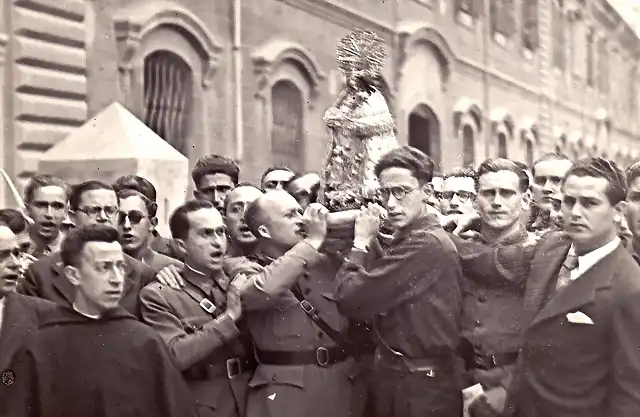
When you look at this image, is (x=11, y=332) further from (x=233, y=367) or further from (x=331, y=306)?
(x=331, y=306)

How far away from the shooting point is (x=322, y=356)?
3271 millimetres

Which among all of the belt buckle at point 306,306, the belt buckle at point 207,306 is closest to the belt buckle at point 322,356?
the belt buckle at point 306,306

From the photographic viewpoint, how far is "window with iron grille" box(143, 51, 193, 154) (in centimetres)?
471

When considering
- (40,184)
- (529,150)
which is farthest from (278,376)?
(529,150)

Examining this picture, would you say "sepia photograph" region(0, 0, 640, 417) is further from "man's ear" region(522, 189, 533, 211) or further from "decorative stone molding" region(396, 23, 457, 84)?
"decorative stone molding" region(396, 23, 457, 84)

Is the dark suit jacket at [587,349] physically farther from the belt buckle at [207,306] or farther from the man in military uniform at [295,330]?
the belt buckle at [207,306]

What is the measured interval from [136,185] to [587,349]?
196 cm

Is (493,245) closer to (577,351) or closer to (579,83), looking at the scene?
(577,351)

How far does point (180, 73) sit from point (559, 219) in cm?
242

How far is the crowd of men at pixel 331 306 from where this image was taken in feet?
9.30

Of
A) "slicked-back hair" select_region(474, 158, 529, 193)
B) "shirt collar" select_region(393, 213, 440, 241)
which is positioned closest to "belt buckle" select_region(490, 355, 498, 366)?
"shirt collar" select_region(393, 213, 440, 241)

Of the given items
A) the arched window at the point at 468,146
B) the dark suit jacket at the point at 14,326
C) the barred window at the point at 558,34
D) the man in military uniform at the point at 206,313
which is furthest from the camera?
the arched window at the point at 468,146

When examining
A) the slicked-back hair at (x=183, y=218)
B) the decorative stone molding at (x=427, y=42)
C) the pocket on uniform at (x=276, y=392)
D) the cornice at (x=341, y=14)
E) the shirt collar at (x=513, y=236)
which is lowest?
the pocket on uniform at (x=276, y=392)

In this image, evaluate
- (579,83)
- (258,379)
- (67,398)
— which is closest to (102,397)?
(67,398)
